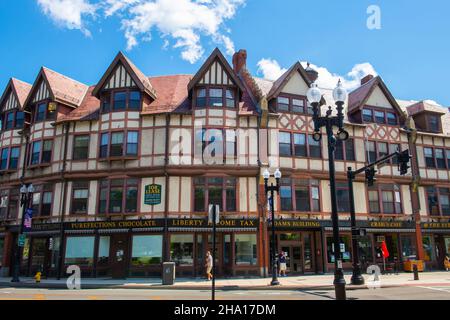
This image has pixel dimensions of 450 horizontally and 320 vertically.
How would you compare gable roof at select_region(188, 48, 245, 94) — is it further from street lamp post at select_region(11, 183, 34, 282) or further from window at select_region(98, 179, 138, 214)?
street lamp post at select_region(11, 183, 34, 282)

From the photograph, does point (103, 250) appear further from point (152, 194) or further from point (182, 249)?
point (182, 249)

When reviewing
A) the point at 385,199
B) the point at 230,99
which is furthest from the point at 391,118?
the point at 230,99

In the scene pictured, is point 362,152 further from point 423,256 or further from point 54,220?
point 54,220

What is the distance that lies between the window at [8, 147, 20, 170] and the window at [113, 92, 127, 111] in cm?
926

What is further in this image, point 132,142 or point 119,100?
point 119,100

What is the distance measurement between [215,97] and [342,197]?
11979 mm

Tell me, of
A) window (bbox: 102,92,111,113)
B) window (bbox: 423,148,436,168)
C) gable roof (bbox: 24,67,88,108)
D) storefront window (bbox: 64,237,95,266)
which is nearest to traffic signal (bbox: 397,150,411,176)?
window (bbox: 423,148,436,168)

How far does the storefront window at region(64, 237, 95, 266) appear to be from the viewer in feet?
84.5

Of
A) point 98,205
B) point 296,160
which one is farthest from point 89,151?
Answer: point 296,160

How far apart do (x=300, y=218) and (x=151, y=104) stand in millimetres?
13661

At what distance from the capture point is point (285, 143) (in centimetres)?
2798

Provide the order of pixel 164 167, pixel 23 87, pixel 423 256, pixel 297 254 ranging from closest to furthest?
pixel 164 167, pixel 297 254, pixel 423 256, pixel 23 87

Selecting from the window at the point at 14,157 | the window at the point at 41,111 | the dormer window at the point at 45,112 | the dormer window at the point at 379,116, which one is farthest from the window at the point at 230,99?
the window at the point at 14,157

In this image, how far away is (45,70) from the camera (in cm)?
3038
